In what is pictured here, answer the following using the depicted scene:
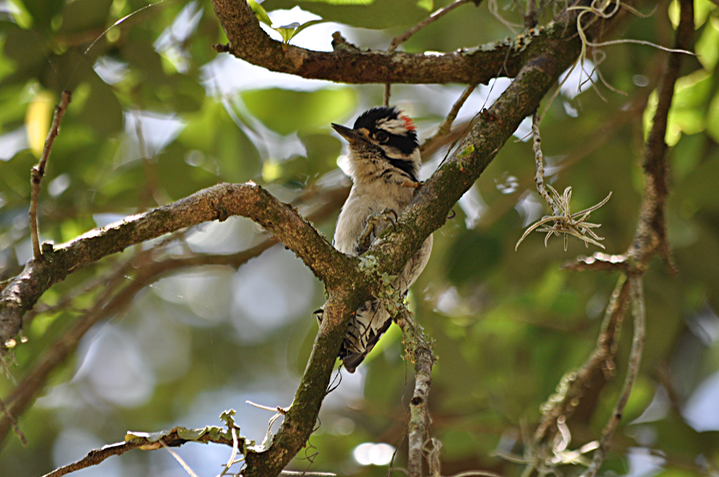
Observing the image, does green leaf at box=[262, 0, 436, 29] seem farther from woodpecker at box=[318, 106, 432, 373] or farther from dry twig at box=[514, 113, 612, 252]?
dry twig at box=[514, 113, 612, 252]

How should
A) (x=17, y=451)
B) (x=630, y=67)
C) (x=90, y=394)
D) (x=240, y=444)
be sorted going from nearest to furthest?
(x=240, y=444), (x=630, y=67), (x=17, y=451), (x=90, y=394)

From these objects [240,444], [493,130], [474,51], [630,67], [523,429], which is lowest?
[240,444]

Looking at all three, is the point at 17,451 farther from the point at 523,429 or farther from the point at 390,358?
the point at 523,429

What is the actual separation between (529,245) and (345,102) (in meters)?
1.21

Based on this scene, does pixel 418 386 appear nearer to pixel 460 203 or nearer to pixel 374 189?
pixel 374 189

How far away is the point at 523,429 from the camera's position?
283 centimetres

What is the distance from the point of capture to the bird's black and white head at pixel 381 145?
106 inches

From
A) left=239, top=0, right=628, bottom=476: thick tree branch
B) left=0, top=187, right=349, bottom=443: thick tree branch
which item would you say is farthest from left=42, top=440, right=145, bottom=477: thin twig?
left=0, top=187, right=349, bottom=443: thick tree branch

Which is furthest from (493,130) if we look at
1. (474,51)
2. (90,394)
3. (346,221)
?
(90,394)

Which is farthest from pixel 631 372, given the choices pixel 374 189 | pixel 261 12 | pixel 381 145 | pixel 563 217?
pixel 261 12

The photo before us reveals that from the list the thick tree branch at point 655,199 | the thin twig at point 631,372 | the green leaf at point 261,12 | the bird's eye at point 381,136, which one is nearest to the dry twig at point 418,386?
the thin twig at point 631,372

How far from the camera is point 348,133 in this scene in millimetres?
2719

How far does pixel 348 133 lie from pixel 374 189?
1.05ft

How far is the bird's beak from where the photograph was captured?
2674mm
